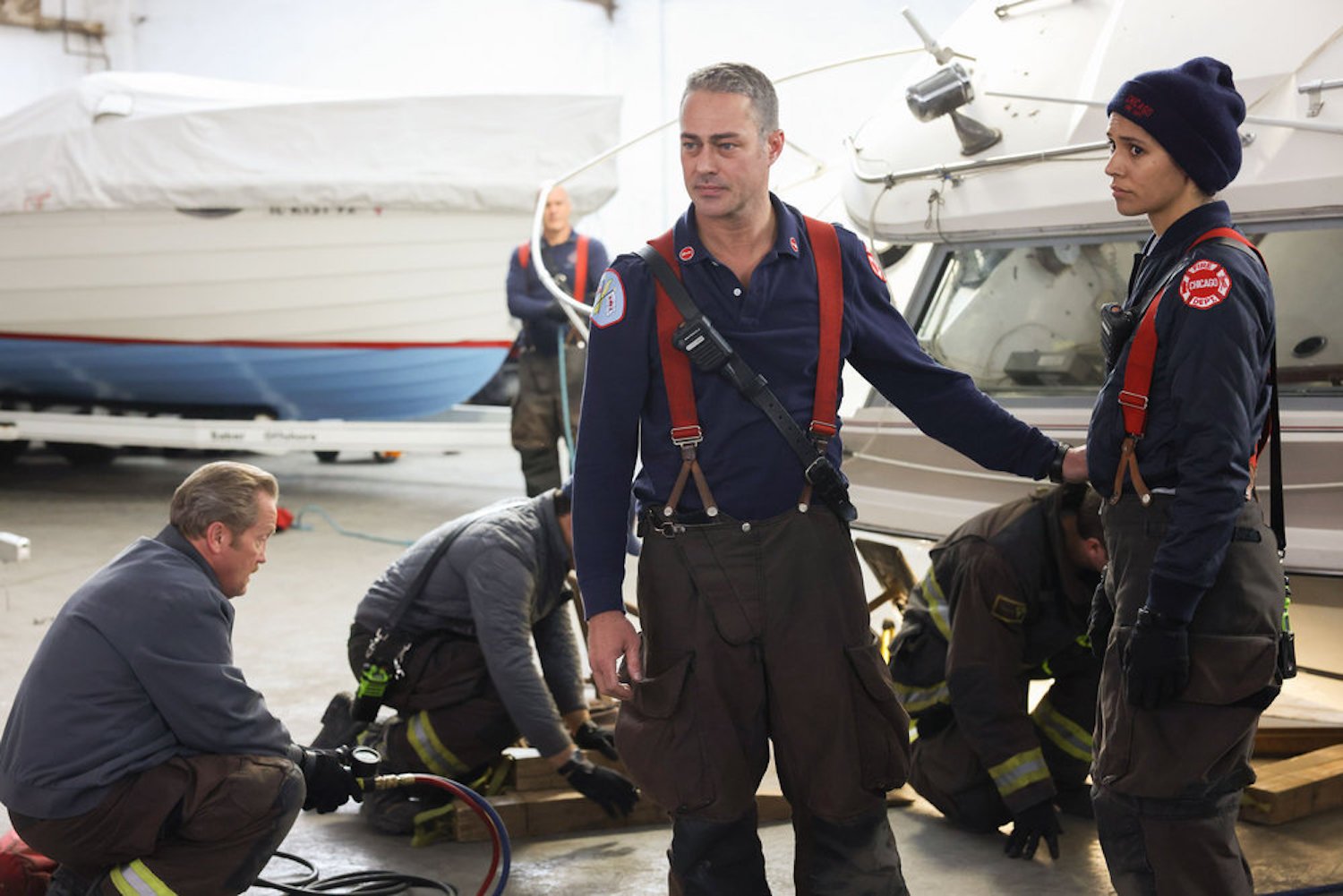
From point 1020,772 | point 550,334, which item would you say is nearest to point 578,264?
point 550,334

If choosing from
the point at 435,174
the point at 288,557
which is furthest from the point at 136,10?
the point at 288,557

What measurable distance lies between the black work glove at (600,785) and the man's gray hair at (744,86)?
6.12 feet

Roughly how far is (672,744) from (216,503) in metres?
1.14

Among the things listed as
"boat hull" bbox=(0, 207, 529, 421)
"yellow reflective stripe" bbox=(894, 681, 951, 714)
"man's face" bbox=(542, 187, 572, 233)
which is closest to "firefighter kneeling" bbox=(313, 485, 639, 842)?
"yellow reflective stripe" bbox=(894, 681, 951, 714)

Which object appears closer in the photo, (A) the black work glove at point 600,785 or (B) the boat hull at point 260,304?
(A) the black work glove at point 600,785

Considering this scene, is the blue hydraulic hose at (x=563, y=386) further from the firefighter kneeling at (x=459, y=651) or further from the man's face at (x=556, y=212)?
the firefighter kneeling at (x=459, y=651)

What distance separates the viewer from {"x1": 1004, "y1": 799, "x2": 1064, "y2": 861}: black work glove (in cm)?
360

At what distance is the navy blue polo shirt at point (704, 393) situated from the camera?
244 cm

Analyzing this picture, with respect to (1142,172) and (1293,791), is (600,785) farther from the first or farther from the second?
(1142,172)

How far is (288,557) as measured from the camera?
24.4 ft

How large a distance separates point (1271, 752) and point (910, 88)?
2.16 meters

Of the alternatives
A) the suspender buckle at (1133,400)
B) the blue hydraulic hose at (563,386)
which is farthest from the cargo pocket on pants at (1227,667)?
the blue hydraulic hose at (563,386)

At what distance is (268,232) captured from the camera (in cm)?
870

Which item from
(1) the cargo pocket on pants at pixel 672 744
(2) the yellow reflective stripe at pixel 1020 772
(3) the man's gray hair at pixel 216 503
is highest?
(3) the man's gray hair at pixel 216 503
